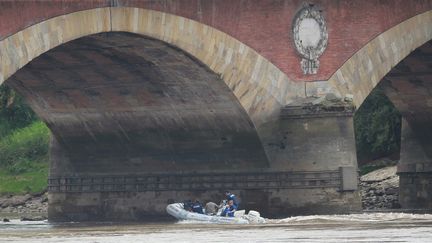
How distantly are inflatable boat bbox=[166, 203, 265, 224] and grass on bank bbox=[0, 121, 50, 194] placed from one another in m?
20.3

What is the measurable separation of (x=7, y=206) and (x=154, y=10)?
1001 inches

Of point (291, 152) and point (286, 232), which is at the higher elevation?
point (291, 152)

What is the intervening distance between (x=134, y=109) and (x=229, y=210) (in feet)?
17.6

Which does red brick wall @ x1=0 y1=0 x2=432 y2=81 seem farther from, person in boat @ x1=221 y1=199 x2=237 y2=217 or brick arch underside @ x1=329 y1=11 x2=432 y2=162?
person in boat @ x1=221 y1=199 x2=237 y2=217

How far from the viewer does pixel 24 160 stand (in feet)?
252

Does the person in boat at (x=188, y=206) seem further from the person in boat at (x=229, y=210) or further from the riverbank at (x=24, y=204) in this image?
the riverbank at (x=24, y=204)

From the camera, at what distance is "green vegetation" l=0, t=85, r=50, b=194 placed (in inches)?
2948

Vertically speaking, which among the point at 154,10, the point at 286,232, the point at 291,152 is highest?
the point at 154,10

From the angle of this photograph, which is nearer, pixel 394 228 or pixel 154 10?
pixel 394 228

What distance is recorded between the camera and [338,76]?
176ft

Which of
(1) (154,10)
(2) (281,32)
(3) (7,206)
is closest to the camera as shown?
(1) (154,10)

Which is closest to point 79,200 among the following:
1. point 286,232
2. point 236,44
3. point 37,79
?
point 37,79

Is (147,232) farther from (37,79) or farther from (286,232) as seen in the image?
(37,79)

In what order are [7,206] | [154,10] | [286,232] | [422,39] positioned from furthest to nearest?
[7,206] < [422,39] < [154,10] < [286,232]
